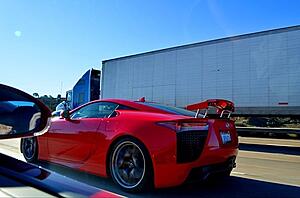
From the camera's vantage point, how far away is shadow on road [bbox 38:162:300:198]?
4785mm

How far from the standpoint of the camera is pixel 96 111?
566 centimetres

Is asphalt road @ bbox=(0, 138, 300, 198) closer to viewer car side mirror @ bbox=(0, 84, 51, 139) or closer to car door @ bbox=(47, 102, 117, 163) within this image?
car door @ bbox=(47, 102, 117, 163)

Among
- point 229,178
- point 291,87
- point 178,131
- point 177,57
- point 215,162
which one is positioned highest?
point 177,57

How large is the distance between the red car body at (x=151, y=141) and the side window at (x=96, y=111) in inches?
4.4

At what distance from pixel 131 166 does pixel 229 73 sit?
1106cm

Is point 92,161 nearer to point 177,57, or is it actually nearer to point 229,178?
point 229,178

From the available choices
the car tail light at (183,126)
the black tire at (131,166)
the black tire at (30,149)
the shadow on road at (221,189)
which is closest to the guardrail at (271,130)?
the shadow on road at (221,189)

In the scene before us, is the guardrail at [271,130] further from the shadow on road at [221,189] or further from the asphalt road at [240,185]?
the shadow on road at [221,189]

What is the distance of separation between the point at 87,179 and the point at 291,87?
991 cm

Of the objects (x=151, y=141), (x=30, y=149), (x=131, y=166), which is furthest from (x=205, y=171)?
(x=30, y=149)

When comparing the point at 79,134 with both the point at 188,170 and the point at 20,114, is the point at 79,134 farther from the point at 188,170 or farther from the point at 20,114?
the point at 20,114

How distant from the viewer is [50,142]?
6.10 m

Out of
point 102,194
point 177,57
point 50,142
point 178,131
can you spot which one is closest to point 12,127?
point 102,194

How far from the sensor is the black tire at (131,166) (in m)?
4.56
